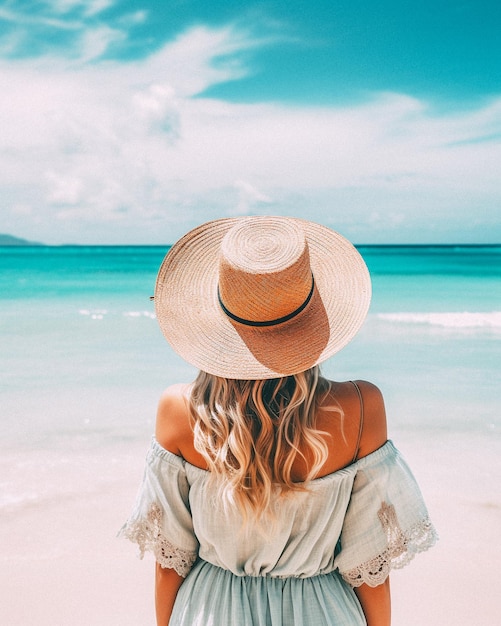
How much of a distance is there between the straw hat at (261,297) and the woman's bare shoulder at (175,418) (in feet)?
0.31

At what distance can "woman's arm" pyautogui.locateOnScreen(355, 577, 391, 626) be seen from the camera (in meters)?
1.51

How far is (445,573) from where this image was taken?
3041mm

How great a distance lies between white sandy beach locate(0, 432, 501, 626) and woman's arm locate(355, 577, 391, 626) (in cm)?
144

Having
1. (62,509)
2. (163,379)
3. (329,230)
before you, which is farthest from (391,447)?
(163,379)

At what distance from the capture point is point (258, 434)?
54.1 inches

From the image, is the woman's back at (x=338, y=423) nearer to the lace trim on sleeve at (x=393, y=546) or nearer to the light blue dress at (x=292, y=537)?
the light blue dress at (x=292, y=537)

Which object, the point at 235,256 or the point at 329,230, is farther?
A: the point at 329,230

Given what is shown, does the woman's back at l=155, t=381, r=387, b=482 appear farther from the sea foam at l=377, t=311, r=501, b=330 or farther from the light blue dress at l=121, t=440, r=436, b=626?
the sea foam at l=377, t=311, r=501, b=330

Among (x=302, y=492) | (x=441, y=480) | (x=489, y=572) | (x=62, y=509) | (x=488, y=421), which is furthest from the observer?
(x=488, y=421)

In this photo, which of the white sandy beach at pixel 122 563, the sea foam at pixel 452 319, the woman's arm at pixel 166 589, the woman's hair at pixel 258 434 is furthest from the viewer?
the sea foam at pixel 452 319

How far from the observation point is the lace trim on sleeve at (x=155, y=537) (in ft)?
4.93

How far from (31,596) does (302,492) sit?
7.00 feet

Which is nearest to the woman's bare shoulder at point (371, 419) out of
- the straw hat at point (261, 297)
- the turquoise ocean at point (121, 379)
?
the straw hat at point (261, 297)

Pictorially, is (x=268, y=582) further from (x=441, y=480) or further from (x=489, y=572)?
(x=441, y=480)
